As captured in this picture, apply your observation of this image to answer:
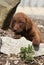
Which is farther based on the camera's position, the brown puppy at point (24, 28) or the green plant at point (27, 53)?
the brown puppy at point (24, 28)

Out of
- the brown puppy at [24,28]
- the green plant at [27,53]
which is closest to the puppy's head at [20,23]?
the brown puppy at [24,28]

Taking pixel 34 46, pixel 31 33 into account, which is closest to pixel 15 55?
pixel 34 46

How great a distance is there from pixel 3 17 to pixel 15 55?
57.2 inches

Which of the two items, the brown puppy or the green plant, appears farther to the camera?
the brown puppy

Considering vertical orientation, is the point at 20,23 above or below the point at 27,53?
above

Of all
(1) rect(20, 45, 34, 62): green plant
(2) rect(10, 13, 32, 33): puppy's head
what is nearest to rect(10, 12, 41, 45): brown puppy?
(2) rect(10, 13, 32, 33): puppy's head

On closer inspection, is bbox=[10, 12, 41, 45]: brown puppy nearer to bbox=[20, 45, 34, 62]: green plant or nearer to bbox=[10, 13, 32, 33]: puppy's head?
bbox=[10, 13, 32, 33]: puppy's head

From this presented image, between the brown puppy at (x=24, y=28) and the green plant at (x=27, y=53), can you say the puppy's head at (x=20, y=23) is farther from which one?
the green plant at (x=27, y=53)

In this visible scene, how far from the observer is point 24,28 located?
644 centimetres

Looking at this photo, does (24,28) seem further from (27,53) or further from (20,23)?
(27,53)

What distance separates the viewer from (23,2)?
38.6ft

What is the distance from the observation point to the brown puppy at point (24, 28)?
20.8ft

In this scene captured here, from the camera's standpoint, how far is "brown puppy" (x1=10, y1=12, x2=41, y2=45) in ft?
20.8

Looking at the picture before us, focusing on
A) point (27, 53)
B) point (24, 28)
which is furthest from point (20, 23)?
point (27, 53)
